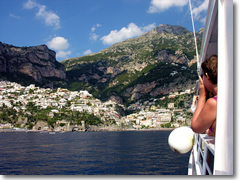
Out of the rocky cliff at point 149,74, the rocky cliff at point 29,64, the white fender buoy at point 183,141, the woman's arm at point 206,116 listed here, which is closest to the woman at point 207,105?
the woman's arm at point 206,116

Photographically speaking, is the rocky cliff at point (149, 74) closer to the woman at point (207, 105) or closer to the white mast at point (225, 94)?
the woman at point (207, 105)

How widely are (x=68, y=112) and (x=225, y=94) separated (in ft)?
364

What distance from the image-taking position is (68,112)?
358 ft

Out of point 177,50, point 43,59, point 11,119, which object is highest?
point 177,50

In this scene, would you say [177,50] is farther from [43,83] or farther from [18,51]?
[18,51]

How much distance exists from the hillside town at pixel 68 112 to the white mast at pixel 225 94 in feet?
322

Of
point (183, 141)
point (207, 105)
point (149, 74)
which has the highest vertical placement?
point (149, 74)

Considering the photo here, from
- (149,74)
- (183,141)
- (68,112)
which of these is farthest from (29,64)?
(183,141)

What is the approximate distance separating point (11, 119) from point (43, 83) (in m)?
58.4

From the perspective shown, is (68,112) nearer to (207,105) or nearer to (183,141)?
(183,141)

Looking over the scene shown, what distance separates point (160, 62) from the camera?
171500mm

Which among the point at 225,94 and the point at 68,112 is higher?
the point at 225,94

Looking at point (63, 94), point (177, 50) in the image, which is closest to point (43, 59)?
point (63, 94)

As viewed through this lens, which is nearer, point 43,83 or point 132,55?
point 43,83
